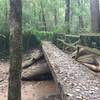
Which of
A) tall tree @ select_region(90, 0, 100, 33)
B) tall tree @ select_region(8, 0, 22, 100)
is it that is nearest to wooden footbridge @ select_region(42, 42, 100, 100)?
tall tree @ select_region(8, 0, 22, 100)

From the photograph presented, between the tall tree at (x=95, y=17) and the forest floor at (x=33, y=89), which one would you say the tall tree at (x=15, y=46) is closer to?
the forest floor at (x=33, y=89)

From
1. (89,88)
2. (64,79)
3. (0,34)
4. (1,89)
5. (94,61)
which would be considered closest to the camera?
(89,88)

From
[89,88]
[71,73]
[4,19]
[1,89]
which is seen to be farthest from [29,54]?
[89,88]

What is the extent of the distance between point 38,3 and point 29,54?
12.5 meters

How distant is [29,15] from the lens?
25391 mm

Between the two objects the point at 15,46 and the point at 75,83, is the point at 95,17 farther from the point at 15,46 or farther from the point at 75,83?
the point at 15,46

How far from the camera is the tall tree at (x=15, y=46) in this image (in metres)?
5.96

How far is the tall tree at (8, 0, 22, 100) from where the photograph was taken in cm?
596

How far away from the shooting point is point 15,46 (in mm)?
6016

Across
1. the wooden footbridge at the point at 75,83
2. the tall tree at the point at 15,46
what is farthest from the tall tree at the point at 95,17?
the tall tree at the point at 15,46

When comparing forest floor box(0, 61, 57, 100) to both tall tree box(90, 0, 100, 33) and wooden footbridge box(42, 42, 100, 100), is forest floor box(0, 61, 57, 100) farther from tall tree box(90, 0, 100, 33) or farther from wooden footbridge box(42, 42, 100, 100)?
tall tree box(90, 0, 100, 33)

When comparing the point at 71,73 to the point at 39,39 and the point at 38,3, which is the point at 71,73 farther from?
the point at 38,3

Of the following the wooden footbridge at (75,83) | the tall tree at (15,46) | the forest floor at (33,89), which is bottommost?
the forest floor at (33,89)

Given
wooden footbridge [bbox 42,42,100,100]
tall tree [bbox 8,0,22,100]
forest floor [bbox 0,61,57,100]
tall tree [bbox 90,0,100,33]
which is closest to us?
wooden footbridge [bbox 42,42,100,100]
